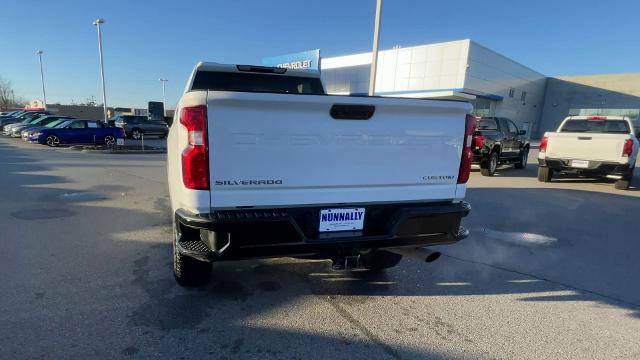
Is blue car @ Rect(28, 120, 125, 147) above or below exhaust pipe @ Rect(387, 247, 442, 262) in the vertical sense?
below

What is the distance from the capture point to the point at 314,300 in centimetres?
352

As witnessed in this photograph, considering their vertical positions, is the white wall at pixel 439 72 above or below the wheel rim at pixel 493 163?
above

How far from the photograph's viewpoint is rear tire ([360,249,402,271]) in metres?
3.97

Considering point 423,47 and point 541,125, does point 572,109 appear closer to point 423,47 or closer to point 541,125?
point 541,125

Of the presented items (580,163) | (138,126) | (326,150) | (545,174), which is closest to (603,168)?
(580,163)

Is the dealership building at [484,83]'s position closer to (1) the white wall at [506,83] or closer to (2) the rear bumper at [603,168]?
(1) the white wall at [506,83]

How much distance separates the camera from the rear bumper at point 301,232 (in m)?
2.68

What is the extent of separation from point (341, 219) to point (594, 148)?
31.8 feet

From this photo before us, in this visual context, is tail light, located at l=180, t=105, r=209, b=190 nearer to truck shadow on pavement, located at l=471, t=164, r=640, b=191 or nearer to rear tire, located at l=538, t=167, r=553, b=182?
truck shadow on pavement, located at l=471, t=164, r=640, b=191

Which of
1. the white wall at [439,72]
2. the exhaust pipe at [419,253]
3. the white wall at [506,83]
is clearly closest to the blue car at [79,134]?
the exhaust pipe at [419,253]

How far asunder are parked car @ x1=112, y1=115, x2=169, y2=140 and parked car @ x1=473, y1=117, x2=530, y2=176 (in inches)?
953

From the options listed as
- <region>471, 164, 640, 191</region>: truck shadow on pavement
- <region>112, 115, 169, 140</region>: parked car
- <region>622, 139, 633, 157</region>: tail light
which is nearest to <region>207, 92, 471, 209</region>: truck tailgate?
<region>622, 139, 633, 157</region>: tail light

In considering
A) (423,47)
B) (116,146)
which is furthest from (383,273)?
(423,47)

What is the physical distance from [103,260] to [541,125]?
61.2 m
